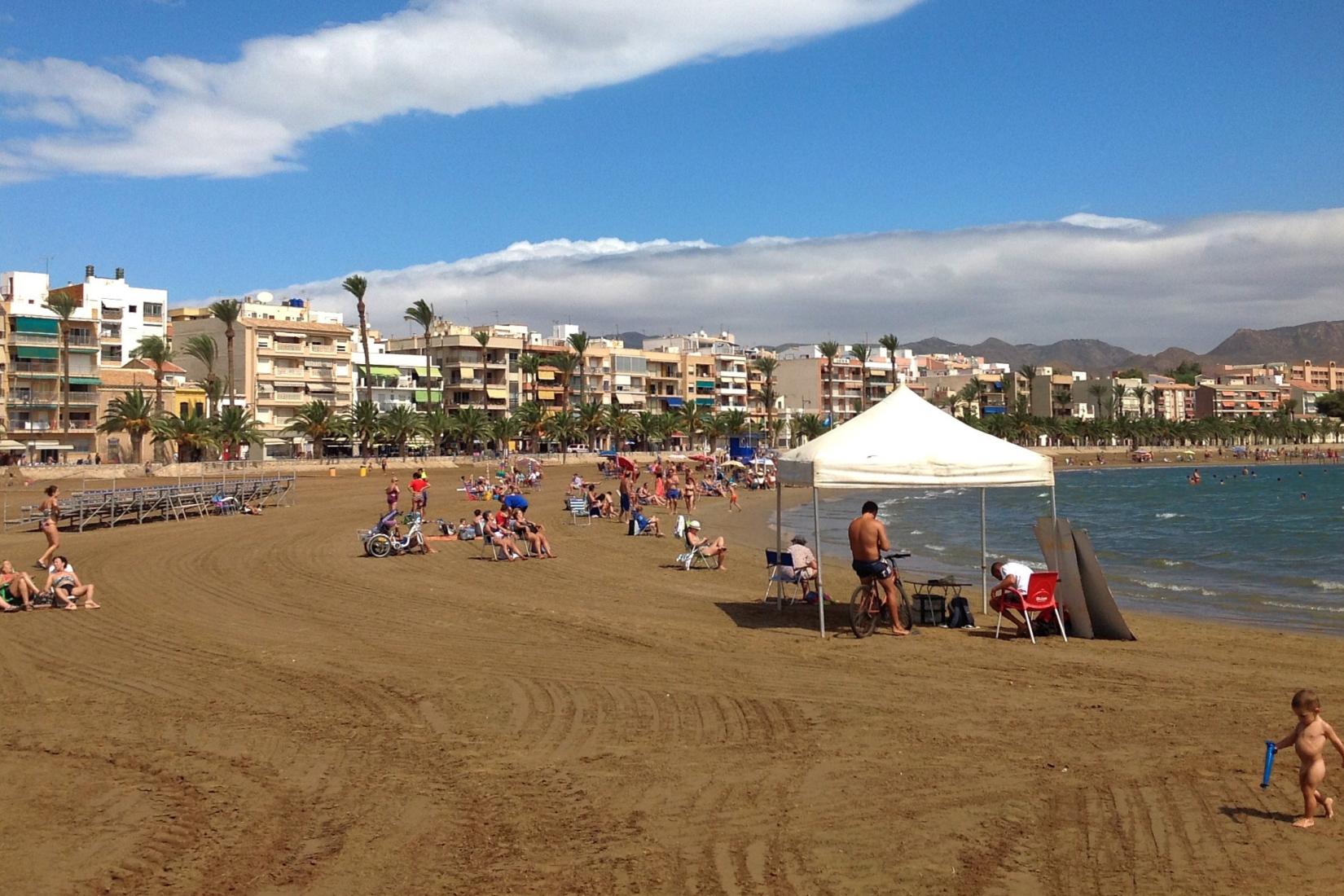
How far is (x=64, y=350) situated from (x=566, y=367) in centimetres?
4230

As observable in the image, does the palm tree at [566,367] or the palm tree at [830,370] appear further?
the palm tree at [830,370]

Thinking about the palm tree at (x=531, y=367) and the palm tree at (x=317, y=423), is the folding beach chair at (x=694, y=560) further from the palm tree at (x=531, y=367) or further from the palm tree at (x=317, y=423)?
the palm tree at (x=531, y=367)

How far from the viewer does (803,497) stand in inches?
2397

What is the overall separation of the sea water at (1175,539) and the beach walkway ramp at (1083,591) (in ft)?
14.8

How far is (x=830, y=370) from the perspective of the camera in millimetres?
130875

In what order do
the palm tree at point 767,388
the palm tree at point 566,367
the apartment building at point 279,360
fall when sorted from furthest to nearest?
the palm tree at point 767,388 → the palm tree at point 566,367 → the apartment building at point 279,360

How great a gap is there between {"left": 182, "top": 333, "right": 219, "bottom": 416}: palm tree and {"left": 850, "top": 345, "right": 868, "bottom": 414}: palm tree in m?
72.9

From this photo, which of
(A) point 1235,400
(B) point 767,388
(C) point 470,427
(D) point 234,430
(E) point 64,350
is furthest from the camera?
(A) point 1235,400

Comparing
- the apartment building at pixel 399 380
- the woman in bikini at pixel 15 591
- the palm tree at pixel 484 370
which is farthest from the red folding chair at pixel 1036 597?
the palm tree at pixel 484 370

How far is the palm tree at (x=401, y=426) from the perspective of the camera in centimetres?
7219

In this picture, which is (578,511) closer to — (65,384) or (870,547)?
(870,547)

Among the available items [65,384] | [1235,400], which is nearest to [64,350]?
[65,384]

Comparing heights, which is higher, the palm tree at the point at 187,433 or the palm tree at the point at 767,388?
the palm tree at the point at 767,388

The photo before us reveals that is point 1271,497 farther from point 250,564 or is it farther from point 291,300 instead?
point 291,300
